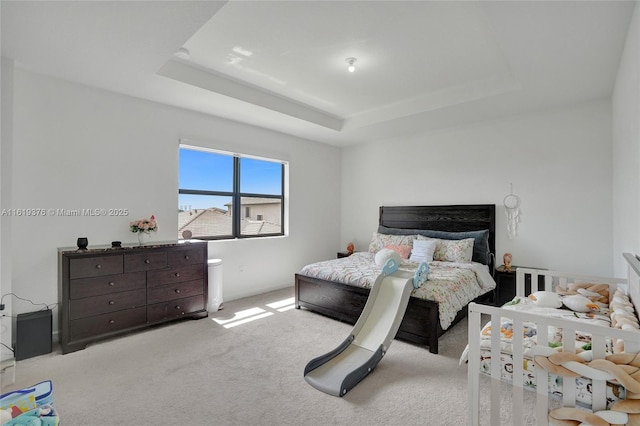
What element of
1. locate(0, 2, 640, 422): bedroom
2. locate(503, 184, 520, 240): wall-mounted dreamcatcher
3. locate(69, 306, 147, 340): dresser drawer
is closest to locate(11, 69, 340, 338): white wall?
locate(0, 2, 640, 422): bedroom

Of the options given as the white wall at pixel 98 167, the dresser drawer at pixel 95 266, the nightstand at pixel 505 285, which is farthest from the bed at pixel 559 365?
the white wall at pixel 98 167

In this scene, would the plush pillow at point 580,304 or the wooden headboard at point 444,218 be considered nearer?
the plush pillow at point 580,304

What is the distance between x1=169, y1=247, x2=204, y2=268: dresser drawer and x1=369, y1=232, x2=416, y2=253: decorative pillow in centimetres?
248

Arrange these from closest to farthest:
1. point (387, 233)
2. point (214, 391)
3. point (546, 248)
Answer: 1. point (214, 391)
2. point (546, 248)
3. point (387, 233)

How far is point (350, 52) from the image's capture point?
2799 millimetres

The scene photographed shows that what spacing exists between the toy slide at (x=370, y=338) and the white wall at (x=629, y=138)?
1.59 meters

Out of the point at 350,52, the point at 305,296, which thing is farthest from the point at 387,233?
the point at 350,52

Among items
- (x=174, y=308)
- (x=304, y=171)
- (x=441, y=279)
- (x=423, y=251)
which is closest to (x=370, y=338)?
(x=441, y=279)

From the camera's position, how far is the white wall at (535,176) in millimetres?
3480

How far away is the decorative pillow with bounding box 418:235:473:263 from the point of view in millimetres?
3848

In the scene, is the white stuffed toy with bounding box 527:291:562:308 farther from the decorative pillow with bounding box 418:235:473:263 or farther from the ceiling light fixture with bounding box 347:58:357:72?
the ceiling light fixture with bounding box 347:58:357:72

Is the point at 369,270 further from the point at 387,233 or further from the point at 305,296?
the point at 387,233

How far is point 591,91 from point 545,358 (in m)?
3.26

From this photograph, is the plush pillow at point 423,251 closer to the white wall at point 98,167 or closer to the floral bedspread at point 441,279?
the floral bedspread at point 441,279
